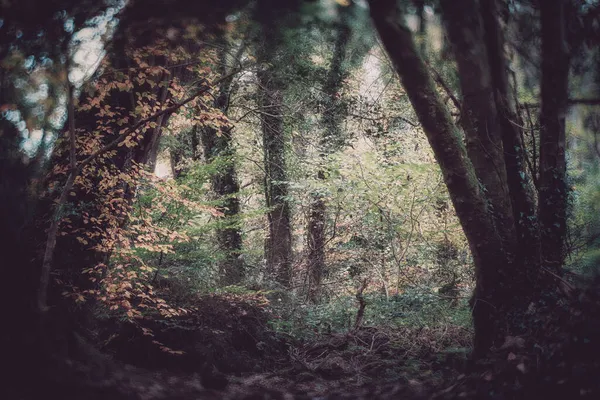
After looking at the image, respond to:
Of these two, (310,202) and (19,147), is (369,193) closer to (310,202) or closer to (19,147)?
(310,202)

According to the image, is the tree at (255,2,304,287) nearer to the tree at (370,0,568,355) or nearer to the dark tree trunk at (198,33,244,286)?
the dark tree trunk at (198,33,244,286)

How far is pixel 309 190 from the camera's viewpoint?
31.7 ft

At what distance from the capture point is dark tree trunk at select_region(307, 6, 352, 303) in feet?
33.2

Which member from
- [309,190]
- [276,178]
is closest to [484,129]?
[309,190]

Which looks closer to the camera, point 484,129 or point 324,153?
point 484,129

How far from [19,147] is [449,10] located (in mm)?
4025

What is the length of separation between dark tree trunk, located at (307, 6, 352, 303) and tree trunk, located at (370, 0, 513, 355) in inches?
209

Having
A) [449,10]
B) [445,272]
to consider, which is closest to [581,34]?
[449,10]

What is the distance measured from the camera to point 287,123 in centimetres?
1028

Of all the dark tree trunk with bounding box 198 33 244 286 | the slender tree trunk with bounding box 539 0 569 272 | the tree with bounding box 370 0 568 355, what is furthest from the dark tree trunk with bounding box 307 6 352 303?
the slender tree trunk with bounding box 539 0 569 272

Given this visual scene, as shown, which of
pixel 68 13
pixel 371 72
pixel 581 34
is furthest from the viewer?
pixel 371 72

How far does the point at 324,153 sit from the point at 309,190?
→ 127 cm

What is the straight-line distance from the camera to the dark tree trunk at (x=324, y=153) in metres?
10.1

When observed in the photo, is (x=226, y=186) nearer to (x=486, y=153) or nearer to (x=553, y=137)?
(x=486, y=153)
